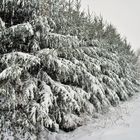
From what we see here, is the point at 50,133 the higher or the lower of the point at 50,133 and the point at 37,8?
the lower

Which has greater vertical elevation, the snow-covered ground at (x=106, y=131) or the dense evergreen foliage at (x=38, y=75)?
the dense evergreen foliage at (x=38, y=75)

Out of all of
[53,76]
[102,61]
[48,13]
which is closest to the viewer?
[53,76]

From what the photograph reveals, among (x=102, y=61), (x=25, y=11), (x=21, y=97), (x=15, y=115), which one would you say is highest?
(x=25, y=11)

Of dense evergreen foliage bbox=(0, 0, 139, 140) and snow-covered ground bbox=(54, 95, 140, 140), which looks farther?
dense evergreen foliage bbox=(0, 0, 139, 140)

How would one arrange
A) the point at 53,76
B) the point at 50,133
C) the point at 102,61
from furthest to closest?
the point at 102,61 → the point at 53,76 → the point at 50,133

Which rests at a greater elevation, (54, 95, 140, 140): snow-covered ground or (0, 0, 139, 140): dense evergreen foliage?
(0, 0, 139, 140): dense evergreen foliage

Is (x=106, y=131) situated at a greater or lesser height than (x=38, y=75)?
lesser

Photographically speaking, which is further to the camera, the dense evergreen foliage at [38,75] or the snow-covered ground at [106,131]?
the dense evergreen foliage at [38,75]

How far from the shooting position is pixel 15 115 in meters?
6.55

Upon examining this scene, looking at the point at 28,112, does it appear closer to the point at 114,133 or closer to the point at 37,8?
the point at 114,133

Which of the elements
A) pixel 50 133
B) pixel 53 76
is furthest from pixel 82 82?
pixel 50 133

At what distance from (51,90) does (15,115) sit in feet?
4.99

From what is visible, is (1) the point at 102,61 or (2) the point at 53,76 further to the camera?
(1) the point at 102,61

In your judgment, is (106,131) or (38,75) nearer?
(106,131)
